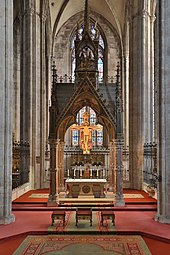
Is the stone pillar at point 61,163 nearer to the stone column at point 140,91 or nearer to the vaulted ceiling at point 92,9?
the stone column at point 140,91

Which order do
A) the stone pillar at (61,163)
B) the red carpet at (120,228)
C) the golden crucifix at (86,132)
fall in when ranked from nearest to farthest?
1. the red carpet at (120,228)
2. the stone pillar at (61,163)
3. the golden crucifix at (86,132)

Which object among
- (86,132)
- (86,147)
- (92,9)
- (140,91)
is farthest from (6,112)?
(92,9)

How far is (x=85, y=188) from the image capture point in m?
16.8

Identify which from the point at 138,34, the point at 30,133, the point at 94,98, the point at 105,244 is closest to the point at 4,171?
the point at 105,244

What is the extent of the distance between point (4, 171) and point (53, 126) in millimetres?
4300

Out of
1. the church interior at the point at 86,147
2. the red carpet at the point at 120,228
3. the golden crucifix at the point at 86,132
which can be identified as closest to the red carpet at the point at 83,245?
the church interior at the point at 86,147

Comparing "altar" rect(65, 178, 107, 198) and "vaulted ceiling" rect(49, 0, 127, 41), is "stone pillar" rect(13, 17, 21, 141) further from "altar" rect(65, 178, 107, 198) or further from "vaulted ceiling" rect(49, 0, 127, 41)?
"altar" rect(65, 178, 107, 198)

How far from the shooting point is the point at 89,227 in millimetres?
11508

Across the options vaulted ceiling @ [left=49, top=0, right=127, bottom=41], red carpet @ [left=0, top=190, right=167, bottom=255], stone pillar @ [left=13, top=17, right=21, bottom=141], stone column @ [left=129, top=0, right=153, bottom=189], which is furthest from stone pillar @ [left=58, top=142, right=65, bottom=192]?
vaulted ceiling @ [left=49, top=0, right=127, bottom=41]

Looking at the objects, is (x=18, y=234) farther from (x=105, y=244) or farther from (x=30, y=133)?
(x=30, y=133)

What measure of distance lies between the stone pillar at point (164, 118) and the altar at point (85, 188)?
4.53 meters

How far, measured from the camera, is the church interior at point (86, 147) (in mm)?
10984

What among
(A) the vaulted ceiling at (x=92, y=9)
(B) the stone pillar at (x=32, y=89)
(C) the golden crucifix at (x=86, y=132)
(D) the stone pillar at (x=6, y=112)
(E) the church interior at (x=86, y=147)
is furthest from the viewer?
(A) the vaulted ceiling at (x=92, y=9)

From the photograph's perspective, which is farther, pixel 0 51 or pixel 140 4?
pixel 140 4
